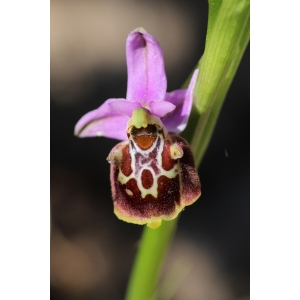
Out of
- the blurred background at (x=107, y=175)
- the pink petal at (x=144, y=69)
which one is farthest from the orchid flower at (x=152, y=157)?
the blurred background at (x=107, y=175)

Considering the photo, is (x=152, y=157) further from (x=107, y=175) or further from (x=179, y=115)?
(x=107, y=175)

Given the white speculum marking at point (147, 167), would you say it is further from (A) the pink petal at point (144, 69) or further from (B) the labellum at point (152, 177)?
(A) the pink petal at point (144, 69)

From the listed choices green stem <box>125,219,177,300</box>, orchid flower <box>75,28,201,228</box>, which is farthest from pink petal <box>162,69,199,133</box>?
green stem <box>125,219,177,300</box>

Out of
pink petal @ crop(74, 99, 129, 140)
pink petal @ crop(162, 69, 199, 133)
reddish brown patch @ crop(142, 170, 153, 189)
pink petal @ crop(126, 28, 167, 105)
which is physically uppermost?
pink petal @ crop(126, 28, 167, 105)

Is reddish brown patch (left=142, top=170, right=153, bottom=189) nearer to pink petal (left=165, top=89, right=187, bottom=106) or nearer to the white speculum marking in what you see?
the white speculum marking

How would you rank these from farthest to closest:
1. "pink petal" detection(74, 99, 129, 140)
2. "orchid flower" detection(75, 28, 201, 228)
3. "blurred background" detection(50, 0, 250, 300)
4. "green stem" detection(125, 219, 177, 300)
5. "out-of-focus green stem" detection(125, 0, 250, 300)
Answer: "blurred background" detection(50, 0, 250, 300), "green stem" detection(125, 219, 177, 300), "pink petal" detection(74, 99, 129, 140), "orchid flower" detection(75, 28, 201, 228), "out-of-focus green stem" detection(125, 0, 250, 300)
